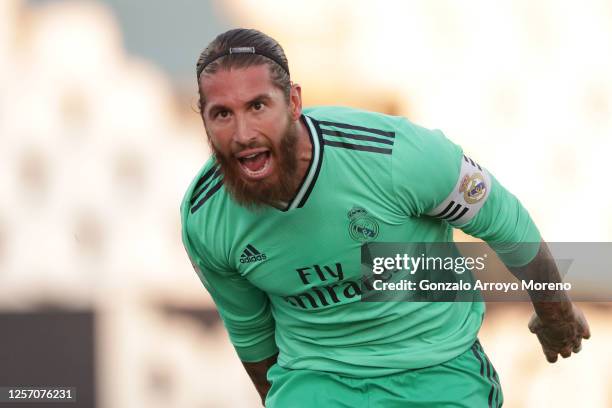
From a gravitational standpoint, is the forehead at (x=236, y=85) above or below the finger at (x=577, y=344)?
above

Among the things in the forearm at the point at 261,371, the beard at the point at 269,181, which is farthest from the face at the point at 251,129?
the forearm at the point at 261,371

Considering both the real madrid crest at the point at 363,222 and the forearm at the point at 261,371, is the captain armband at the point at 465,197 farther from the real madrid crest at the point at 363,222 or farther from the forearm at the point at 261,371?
the forearm at the point at 261,371

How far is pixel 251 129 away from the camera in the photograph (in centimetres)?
283

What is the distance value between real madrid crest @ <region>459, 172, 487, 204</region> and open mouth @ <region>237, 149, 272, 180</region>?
50 cm

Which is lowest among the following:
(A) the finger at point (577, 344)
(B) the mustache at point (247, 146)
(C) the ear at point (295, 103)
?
(A) the finger at point (577, 344)

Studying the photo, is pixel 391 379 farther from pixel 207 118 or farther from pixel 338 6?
pixel 338 6

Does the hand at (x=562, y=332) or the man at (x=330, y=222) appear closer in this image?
the man at (x=330, y=222)

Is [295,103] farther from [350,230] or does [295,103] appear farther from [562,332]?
Result: [562,332]

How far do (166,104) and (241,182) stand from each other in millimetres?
2012

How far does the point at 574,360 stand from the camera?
4809 mm

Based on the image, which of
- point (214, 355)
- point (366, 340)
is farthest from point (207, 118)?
point (214, 355)

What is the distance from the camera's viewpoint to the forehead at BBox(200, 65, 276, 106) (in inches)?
112

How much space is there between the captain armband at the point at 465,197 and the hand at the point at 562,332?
0.45 metres

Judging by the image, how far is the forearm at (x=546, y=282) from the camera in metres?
3.29
